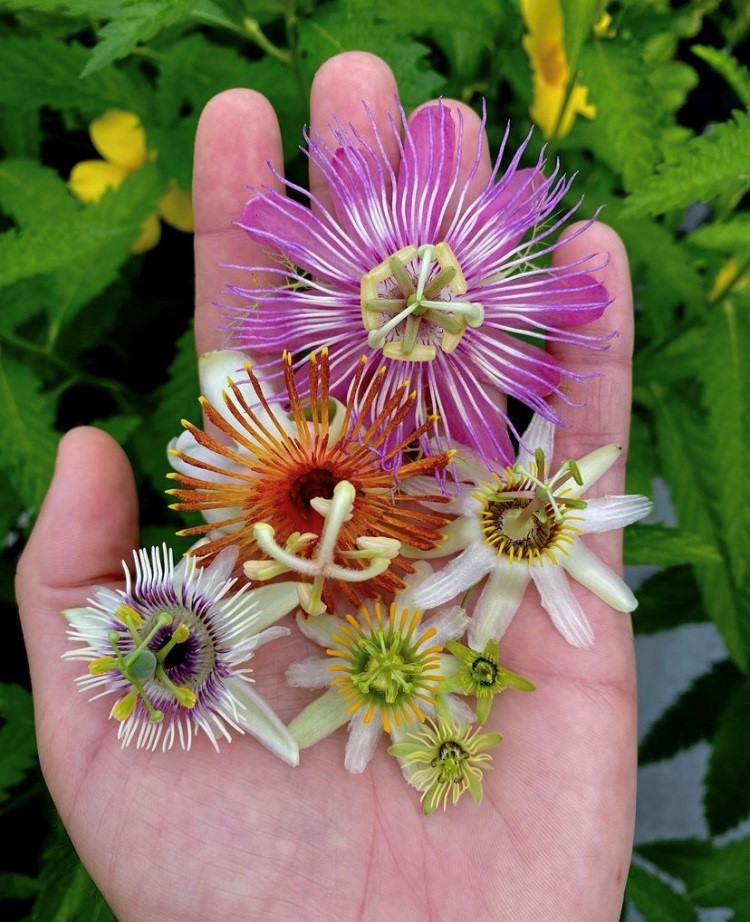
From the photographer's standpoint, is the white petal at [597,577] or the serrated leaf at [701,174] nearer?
the serrated leaf at [701,174]

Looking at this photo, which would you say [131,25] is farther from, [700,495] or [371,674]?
[700,495]

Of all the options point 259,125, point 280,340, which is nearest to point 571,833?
point 280,340

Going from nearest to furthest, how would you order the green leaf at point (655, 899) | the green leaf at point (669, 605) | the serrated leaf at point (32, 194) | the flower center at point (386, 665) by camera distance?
the flower center at point (386, 665) → the green leaf at point (655, 899) → the serrated leaf at point (32, 194) → the green leaf at point (669, 605)

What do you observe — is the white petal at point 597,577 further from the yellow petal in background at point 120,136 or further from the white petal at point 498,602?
the yellow petal in background at point 120,136

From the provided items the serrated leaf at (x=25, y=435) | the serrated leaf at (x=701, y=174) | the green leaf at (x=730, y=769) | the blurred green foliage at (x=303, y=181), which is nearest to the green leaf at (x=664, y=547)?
the blurred green foliage at (x=303, y=181)

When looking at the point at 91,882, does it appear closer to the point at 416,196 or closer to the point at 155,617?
the point at 155,617

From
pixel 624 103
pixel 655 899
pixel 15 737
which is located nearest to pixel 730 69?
pixel 624 103
